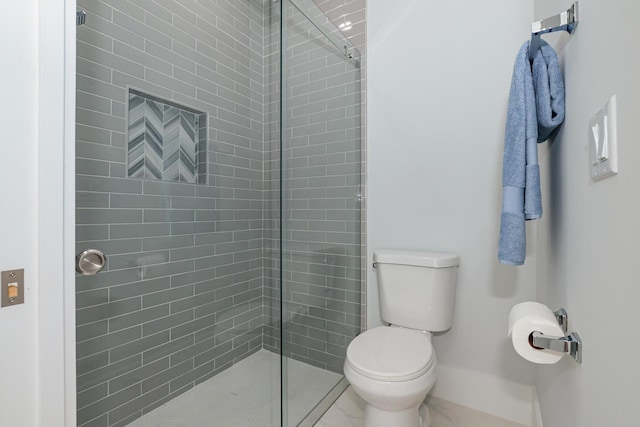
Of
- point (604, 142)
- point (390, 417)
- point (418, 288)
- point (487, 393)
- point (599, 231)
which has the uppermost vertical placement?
point (604, 142)

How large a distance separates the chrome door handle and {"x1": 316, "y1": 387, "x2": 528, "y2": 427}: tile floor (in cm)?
130

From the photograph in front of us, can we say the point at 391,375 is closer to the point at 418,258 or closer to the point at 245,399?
the point at 418,258

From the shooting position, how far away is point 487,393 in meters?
1.64

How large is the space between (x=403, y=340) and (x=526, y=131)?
100cm

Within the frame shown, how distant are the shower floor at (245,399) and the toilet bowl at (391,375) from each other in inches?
16.1

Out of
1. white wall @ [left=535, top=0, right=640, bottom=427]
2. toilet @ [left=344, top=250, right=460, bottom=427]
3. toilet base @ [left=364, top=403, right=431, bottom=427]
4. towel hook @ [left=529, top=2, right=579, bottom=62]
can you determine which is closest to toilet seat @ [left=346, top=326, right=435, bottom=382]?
toilet @ [left=344, top=250, right=460, bottom=427]

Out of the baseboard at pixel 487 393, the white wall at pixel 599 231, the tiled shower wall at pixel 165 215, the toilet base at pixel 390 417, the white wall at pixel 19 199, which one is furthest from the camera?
the baseboard at pixel 487 393

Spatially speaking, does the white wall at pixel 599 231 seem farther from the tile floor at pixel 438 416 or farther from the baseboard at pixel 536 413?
the tile floor at pixel 438 416

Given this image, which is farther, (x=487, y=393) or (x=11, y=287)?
(x=487, y=393)

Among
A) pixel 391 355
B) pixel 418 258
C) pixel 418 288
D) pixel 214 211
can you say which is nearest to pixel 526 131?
pixel 418 258

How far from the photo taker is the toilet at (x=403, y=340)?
119cm

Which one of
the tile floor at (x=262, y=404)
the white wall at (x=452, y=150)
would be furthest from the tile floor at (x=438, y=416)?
the white wall at (x=452, y=150)

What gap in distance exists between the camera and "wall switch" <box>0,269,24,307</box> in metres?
0.72

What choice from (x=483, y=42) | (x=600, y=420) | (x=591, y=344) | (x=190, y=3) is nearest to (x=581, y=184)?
(x=591, y=344)
